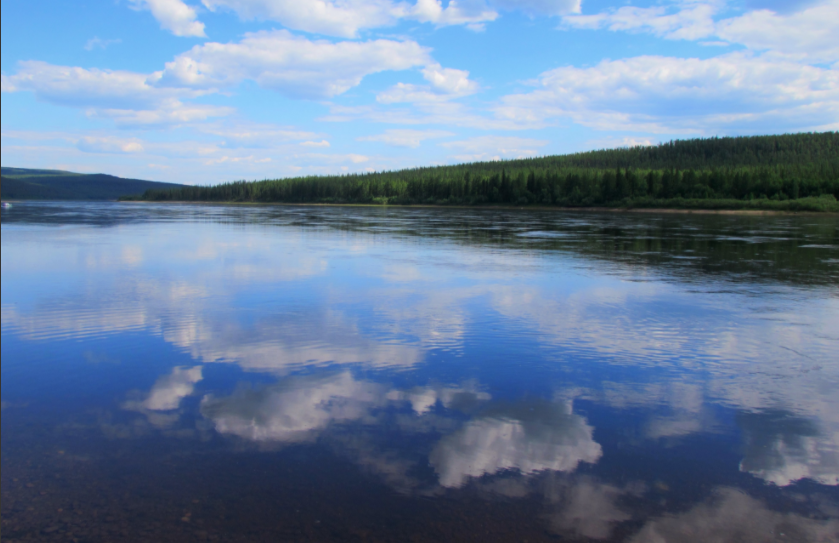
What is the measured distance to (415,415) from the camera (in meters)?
7.09

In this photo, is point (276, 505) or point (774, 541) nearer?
point (774, 541)

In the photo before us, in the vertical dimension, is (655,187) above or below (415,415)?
above

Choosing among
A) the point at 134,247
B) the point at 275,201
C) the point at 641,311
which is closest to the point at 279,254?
the point at 134,247

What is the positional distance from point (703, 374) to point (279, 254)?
19505 millimetres

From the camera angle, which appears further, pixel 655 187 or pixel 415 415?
pixel 655 187

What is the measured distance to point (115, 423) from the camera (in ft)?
21.9

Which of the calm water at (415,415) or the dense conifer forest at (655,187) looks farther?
the dense conifer forest at (655,187)

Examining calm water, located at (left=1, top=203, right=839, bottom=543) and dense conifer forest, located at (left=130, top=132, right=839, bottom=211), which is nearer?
calm water, located at (left=1, top=203, right=839, bottom=543)

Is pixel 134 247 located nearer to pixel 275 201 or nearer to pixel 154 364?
pixel 154 364

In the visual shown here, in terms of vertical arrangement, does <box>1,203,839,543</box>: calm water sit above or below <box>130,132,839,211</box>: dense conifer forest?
below

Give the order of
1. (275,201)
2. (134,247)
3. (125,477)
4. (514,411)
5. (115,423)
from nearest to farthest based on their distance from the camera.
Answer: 1. (125,477)
2. (115,423)
3. (514,411)
4. (134,247)
5. (275,201)

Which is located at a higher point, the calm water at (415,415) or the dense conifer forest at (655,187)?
the dense conifer forest at (655,187)

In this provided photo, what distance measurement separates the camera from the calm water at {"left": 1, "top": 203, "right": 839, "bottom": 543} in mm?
5008

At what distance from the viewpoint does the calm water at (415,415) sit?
501 centimetres
